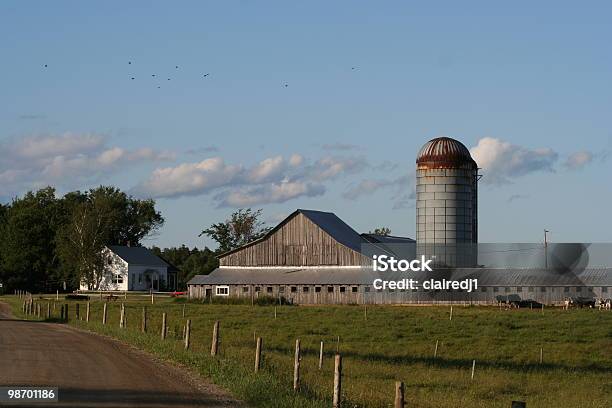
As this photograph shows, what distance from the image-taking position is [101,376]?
2053cm

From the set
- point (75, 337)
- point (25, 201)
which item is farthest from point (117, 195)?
point (75, 337)

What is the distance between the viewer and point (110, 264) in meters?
112

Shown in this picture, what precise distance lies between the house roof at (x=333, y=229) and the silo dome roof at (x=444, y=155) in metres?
8.88

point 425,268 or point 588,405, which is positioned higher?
point 425,268

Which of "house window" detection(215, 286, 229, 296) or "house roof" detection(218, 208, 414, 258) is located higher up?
"house roof" detection(218, 208, 414, 258)

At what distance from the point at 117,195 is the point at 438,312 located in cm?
7739

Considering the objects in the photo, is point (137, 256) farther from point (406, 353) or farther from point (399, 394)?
point (399, 394)

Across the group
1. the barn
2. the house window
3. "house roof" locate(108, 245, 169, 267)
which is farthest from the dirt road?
"house roof" locate(108, 245, 169, 267)

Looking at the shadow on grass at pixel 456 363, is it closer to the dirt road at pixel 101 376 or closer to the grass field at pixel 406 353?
the grass field at pixel 406 353

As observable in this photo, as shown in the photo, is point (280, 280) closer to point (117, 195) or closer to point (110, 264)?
point (110, 264)

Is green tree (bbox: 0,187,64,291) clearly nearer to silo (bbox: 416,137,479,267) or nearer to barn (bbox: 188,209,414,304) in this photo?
barn (bbox: 188,209,414,304)

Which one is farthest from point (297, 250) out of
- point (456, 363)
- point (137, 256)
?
point (456, 363)

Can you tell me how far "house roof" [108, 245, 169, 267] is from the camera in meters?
111

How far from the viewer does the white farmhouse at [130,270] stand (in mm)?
110375
